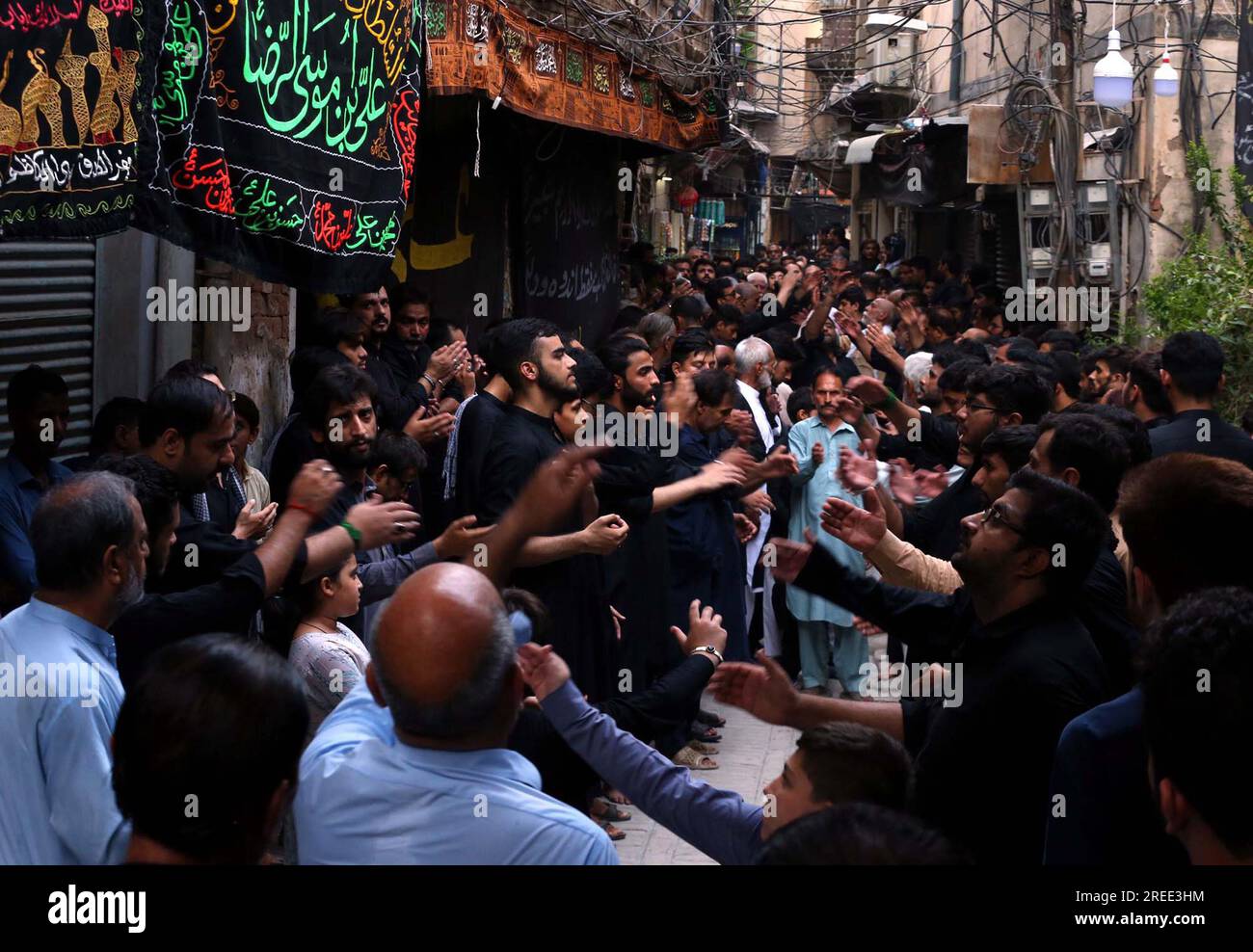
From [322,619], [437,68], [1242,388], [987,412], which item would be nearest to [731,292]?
[1242,388]

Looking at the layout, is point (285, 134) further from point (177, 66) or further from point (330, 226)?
point (177, 66)

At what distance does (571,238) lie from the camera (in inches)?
526

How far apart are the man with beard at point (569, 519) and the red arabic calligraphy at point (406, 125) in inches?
45.1

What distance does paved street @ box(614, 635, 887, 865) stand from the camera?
5.91 meters

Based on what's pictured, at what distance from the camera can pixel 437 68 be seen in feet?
24.9

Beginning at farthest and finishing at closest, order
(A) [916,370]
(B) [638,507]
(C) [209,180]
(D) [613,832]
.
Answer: (A) [916,370] → (D) [613,832] → (B) [638,507] → (C) [209,180]

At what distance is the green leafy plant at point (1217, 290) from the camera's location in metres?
9.54

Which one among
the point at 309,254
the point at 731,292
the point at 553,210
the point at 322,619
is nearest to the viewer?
the point at 322,619

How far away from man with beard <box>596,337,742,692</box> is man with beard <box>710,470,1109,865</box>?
253cm

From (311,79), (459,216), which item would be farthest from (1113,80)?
(311,79)

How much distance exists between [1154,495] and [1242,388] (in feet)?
23.3

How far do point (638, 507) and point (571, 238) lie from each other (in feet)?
25.3

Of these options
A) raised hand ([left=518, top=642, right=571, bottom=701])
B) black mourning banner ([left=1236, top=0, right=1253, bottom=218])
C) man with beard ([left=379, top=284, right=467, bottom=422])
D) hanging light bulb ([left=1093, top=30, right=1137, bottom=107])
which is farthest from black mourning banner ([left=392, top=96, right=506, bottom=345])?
raised hand ([left=518, top=642, right=571, bottom=701])
